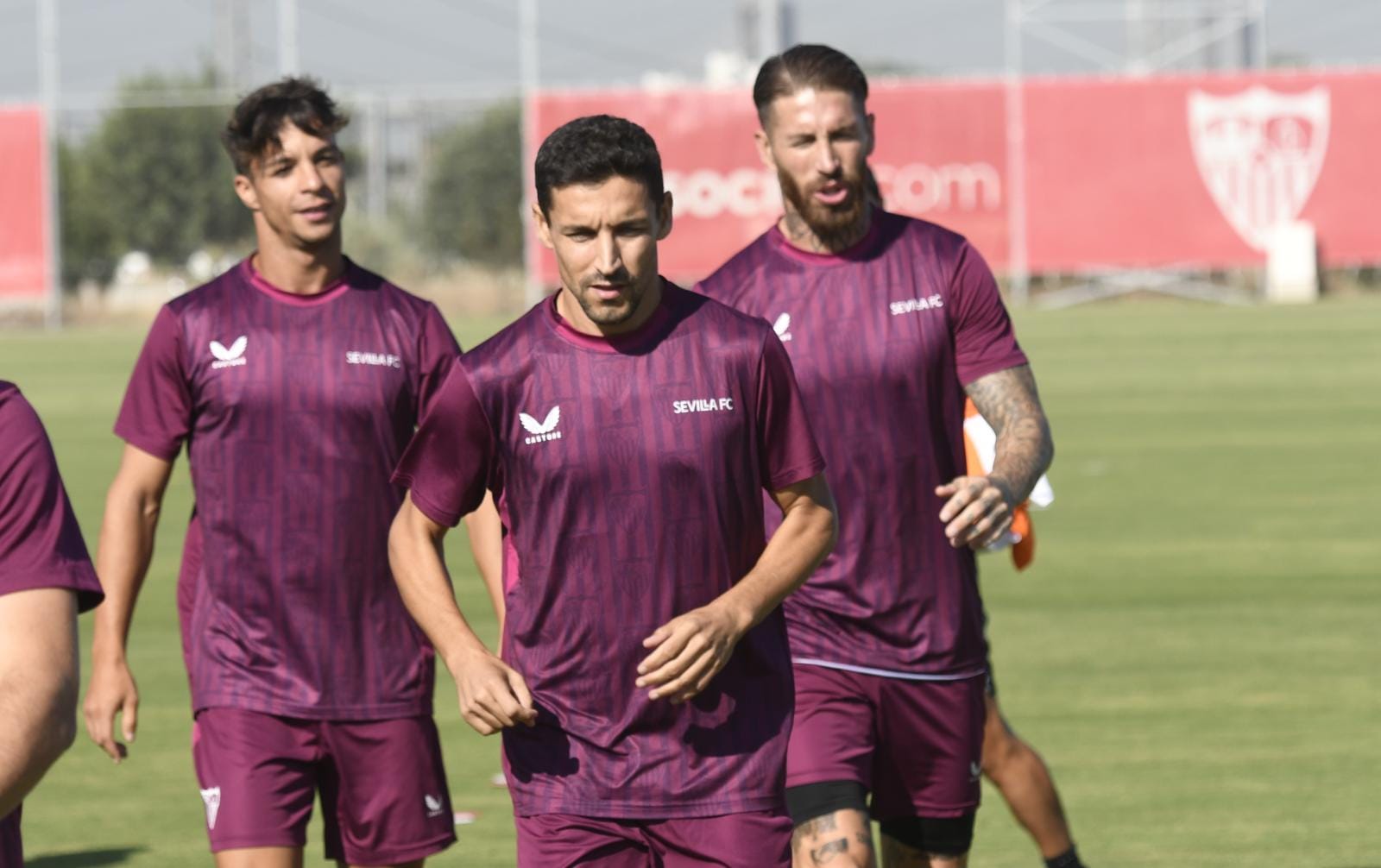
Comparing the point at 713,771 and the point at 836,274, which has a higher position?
the point at 836,274

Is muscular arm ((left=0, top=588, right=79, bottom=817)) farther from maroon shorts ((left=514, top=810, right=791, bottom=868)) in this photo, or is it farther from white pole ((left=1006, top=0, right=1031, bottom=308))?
white pole ((left=1006, top=0, right=1031, bottom=308))

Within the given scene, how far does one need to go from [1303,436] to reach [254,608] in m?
17.1

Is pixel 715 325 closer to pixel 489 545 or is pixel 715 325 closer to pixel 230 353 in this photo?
pixel 489 545

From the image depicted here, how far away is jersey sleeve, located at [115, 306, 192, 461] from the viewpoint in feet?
20.5

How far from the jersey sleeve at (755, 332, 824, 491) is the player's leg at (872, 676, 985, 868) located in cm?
152

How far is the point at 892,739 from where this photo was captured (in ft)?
20.6

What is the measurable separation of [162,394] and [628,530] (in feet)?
6.36

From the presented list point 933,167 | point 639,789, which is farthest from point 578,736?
point 933,167

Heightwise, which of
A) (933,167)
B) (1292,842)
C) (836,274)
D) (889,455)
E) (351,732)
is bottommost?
(1292,842)

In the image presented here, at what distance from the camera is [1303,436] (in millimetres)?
22016

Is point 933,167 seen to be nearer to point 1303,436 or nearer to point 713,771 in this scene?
point 1303,436

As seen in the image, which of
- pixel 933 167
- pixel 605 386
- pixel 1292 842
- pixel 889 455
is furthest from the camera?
pixel 933 167

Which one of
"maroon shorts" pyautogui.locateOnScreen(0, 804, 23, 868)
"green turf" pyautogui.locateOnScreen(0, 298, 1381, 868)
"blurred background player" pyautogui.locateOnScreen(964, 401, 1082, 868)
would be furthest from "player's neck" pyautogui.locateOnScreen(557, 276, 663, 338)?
"green turf" pyautogui.locateOnScreen(0, 298, 1381, 868)

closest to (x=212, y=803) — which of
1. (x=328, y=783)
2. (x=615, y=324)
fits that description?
(x=328, y=783)
